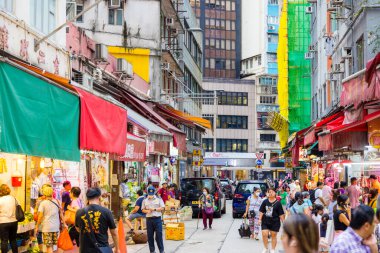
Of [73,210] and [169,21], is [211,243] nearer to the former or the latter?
[73,210]

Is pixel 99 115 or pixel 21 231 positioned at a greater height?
pixel 99 115

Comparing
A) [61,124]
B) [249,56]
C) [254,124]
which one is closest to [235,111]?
[254,124]

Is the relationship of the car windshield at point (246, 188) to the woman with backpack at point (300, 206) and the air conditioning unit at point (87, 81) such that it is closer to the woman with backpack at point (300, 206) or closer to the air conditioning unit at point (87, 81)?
the air conditioning unit at point (87, 81)

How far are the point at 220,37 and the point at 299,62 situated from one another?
2707 inches

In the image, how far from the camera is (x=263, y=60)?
111 meters

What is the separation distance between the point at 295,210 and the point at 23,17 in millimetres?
8143

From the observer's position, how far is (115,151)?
15211 mm

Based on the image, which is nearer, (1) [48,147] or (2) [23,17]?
(1) [48,147]

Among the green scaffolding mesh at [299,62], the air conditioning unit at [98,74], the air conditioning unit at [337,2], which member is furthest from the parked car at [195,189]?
the green scaffolding mesh at [299,62]

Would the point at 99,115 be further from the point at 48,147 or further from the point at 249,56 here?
the point at 249,56

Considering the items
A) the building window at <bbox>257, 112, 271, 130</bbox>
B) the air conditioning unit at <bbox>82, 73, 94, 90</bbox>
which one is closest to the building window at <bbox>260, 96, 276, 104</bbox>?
the building window at <bbox>257, 112, 271, 130</bbox>

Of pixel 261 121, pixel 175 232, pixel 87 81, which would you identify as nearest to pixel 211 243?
pixel 175 232

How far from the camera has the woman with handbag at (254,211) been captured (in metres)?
22.2

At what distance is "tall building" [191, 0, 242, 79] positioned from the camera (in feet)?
406
